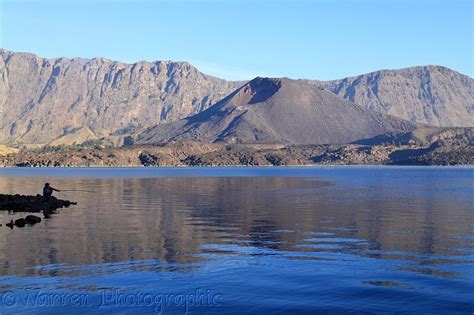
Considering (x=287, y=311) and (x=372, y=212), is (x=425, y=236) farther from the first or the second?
(x=287, y=311)

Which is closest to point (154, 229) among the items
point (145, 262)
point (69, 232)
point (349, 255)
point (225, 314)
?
point (69, 232)

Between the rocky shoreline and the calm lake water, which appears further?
the rocky shoreline

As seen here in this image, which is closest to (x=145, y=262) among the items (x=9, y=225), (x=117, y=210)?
(x=9, y=225)

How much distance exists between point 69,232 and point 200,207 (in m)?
32.1

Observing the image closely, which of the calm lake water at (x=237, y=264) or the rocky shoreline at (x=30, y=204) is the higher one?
the rocky shoreline at (x=30, y=204)

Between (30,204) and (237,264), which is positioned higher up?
(30,204)

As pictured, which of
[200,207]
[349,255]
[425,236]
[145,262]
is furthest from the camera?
[200,207]

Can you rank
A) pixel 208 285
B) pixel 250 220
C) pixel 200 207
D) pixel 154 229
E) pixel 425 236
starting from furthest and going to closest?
pixel 200 207
pixel 250 220
pixel 154 229
pixel 425 236
pixel 208 285

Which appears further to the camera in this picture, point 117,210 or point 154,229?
point 117,210

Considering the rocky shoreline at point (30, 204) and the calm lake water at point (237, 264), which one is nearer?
the calm lake water at point (237, 264)

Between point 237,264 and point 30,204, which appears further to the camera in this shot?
point 30,204

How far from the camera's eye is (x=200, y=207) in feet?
282

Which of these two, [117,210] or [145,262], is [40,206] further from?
[145,262]

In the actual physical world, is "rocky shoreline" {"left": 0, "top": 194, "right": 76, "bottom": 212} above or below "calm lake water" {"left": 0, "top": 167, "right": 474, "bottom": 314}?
above
